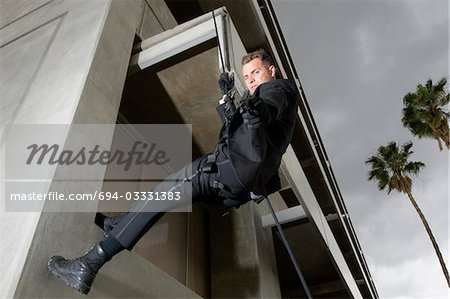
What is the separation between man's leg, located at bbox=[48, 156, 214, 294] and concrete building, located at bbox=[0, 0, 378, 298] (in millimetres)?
A: 173

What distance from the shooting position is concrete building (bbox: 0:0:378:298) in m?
2.69

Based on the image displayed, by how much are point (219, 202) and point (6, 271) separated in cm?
157

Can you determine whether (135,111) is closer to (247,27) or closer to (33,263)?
(33,263)

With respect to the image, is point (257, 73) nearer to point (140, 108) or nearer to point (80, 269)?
point (80, 269)

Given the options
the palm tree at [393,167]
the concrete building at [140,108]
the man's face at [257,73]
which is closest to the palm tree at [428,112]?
the palm tree at [393,167]

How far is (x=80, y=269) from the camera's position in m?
2.35

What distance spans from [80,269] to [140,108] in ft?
12.7

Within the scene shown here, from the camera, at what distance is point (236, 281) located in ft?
21.0

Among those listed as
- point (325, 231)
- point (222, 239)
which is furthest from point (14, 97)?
point (325, 231)

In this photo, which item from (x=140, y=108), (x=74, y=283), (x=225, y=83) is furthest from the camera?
(x=140, y=108)

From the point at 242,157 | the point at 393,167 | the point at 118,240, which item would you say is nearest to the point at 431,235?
the point at 393,167

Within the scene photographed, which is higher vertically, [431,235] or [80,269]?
[431,235]

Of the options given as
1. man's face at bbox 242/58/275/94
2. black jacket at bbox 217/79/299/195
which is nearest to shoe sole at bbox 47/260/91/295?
black jacket at bbox 217/79/299/195

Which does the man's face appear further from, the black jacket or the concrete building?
the concrete building
